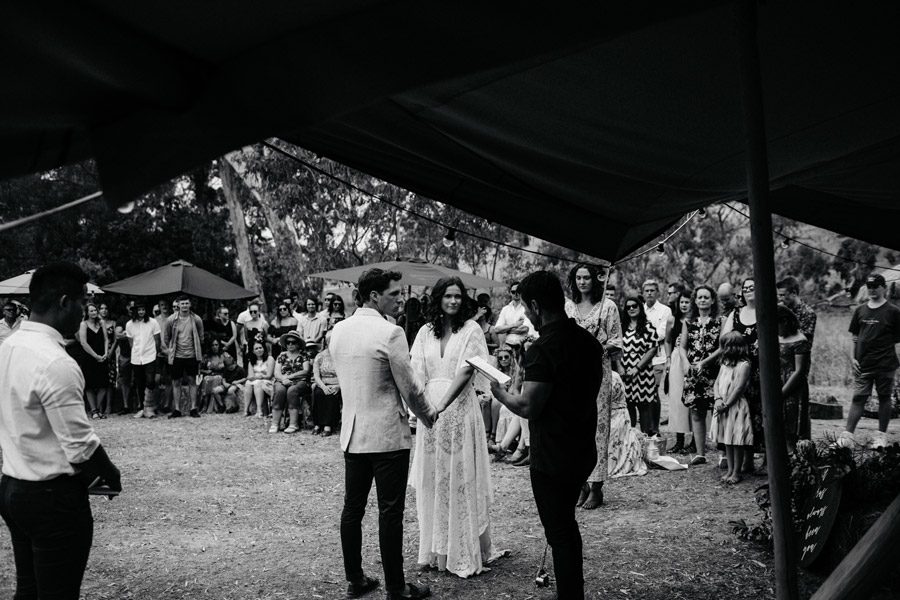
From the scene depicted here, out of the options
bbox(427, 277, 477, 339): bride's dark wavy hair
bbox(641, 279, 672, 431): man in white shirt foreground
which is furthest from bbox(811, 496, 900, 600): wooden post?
bbox(641, 279, 672, 431): man in white shirt foreground

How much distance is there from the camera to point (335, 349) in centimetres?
502

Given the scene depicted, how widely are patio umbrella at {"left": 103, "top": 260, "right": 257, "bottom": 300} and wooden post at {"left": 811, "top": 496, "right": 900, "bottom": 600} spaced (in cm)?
1582

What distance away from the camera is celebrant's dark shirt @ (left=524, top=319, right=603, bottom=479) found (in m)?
4.18

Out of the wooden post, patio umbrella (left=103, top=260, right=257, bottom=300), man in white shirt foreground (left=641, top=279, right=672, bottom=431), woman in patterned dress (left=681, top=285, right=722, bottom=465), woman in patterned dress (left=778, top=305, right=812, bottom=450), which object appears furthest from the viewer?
patio umbrella (left=103, top=260, right=257, bottom=300)

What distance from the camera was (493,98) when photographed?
10.7ft

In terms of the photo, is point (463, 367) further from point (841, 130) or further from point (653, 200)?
point (841, 130)

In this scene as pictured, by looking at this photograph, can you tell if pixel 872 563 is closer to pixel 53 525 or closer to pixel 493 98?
A: pixel 493 98

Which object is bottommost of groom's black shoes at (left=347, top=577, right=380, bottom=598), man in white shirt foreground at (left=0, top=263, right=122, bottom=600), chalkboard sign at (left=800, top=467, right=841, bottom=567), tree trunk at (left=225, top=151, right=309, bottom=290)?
groom's black shoes at (left=347, top=577, right=380, bottom=598)

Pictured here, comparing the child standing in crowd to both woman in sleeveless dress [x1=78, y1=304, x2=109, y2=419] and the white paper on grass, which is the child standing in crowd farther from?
woman in sleeveless dress [x1=78, y1=304, x2=109, y2=419]

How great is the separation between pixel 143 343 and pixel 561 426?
41.6 feet

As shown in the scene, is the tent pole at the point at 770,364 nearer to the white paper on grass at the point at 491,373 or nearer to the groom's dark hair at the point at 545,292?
the groom's dark hair at the point at 545,292

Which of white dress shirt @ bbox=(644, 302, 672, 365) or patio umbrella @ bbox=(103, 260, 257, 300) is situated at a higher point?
patio umbrella @ bbox=(103, 260, 257, 300)

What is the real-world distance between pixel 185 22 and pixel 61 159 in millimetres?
640

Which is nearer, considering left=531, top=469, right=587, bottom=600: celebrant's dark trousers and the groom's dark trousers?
left=531, top=469, right=587, bottom=600: celebrant's dark trousers
